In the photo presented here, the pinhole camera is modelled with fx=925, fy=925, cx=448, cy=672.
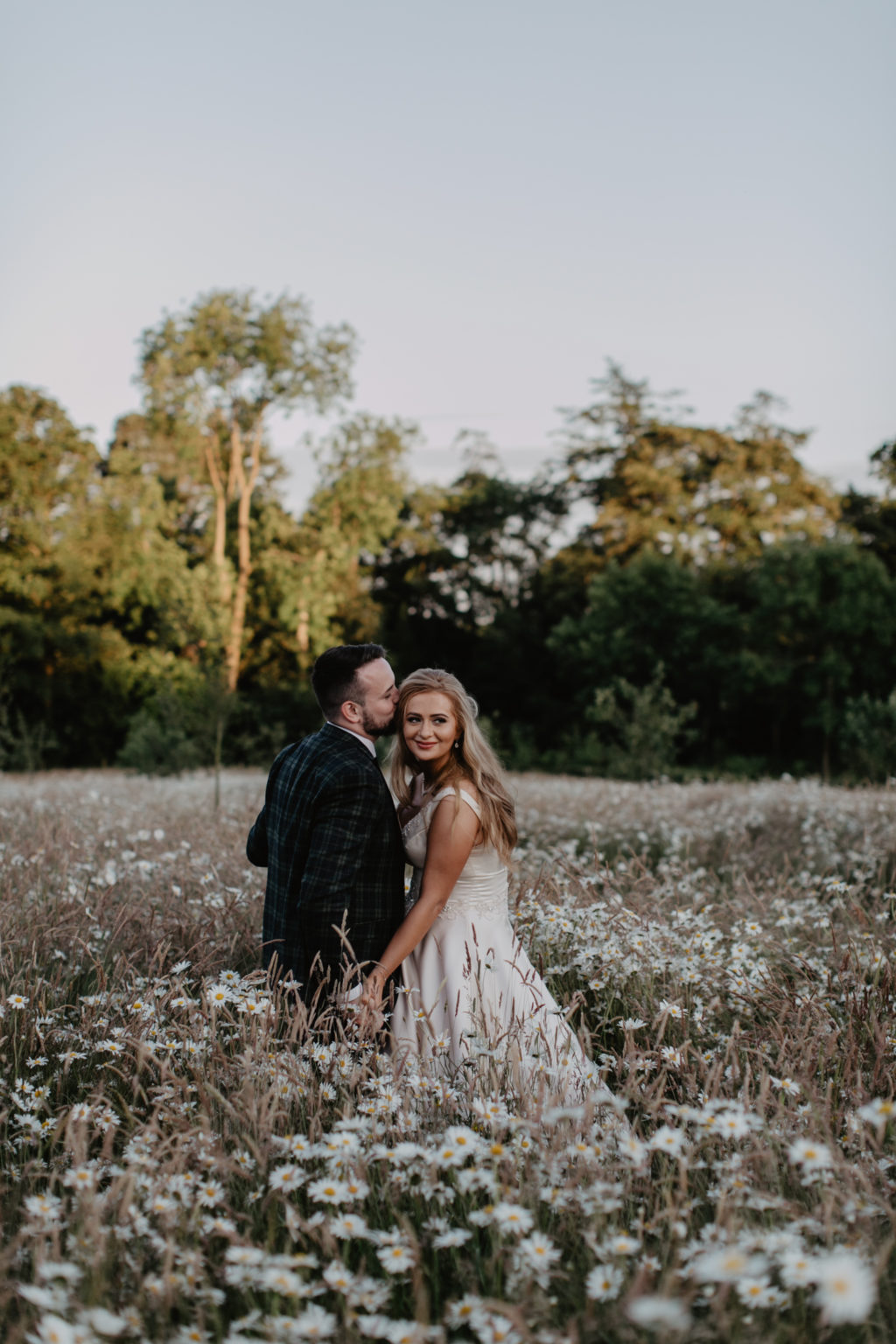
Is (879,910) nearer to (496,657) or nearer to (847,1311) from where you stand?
(847,1311)

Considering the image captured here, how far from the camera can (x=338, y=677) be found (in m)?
3.84

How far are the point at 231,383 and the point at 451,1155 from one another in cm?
3164

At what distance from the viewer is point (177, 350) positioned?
97.5 ft

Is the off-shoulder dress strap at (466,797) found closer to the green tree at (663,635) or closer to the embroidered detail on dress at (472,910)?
the embroidered detail on dress at (472,910)

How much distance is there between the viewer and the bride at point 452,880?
3.44 metres

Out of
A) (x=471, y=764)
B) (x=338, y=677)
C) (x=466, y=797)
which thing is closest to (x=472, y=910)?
(x=466, y=797)

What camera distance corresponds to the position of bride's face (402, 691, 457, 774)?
12.3 feet

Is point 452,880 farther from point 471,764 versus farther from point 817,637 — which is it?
point 817,637

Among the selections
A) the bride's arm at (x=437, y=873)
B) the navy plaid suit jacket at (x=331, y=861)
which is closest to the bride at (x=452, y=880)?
the bride's arm at (x=437, y=873)

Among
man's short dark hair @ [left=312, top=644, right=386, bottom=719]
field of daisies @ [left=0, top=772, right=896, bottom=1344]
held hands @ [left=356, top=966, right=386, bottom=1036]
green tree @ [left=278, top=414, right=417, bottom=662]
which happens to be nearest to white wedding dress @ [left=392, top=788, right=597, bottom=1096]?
held hands @ [left=356, top=966, right=386, bottom=1036]

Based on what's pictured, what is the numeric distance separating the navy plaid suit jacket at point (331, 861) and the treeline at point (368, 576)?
20609 millimetres

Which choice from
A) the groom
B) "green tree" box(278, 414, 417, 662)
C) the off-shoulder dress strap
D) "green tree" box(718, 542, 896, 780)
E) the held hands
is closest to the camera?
the held hands

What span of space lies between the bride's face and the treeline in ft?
67.1

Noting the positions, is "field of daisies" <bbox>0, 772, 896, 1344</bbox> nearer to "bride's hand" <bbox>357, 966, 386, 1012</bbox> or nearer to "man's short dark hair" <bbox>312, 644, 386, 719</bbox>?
"bride's hand" <bbox>357, 966, 386, 1012</bbox>
